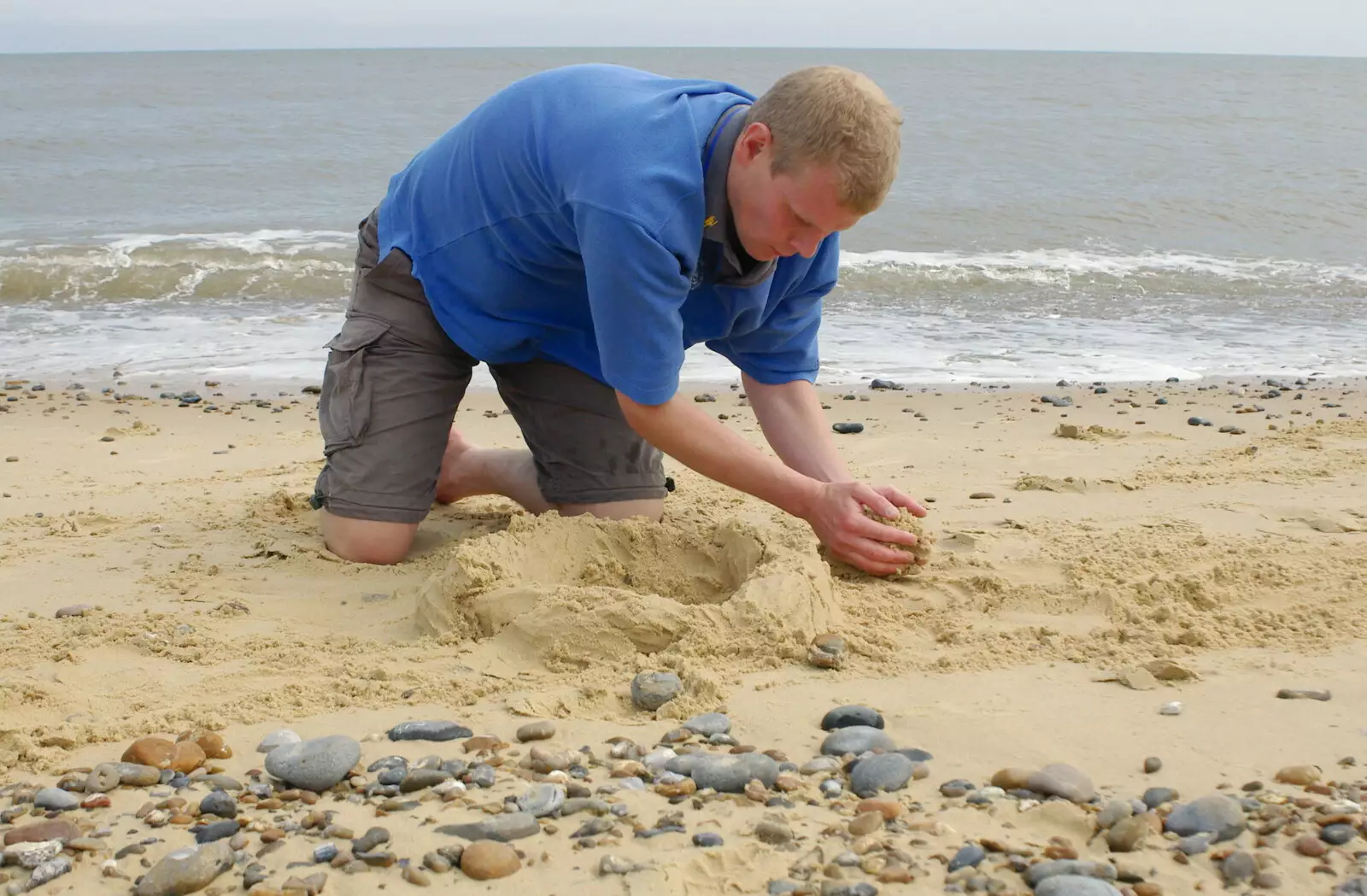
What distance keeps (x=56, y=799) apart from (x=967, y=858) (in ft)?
4.65

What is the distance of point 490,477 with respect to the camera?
12.7 ft

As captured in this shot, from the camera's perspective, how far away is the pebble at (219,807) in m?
1.94

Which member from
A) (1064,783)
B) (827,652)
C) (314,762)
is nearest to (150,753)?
(314,762)

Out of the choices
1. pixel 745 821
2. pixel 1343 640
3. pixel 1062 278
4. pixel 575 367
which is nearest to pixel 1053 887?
pixel 745 821

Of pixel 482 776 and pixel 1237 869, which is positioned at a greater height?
pixel 1237 869

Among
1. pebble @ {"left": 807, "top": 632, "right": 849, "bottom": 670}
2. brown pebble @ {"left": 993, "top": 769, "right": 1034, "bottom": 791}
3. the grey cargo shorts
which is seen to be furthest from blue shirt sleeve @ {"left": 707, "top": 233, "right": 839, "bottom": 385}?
brown pebble @ {"left": 993, "top": 769, "right": 1034, "bottom": 791}

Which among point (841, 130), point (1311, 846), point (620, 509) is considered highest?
point (841, 130)

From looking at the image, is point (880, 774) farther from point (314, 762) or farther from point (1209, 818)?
point (314, 762)

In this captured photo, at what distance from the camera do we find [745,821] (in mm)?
1911

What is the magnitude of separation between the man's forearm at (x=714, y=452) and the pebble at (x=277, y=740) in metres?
0.98

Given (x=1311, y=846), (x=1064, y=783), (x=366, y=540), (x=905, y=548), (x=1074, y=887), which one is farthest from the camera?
(x=366, y=540)

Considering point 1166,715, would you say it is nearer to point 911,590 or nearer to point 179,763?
point 911,590

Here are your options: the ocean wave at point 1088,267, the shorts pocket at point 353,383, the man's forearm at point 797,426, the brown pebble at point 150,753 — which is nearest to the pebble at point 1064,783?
the man's forearm at point 797,426

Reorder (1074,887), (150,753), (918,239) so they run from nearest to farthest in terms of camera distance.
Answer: (1074,887), (150,753), (918,239)
